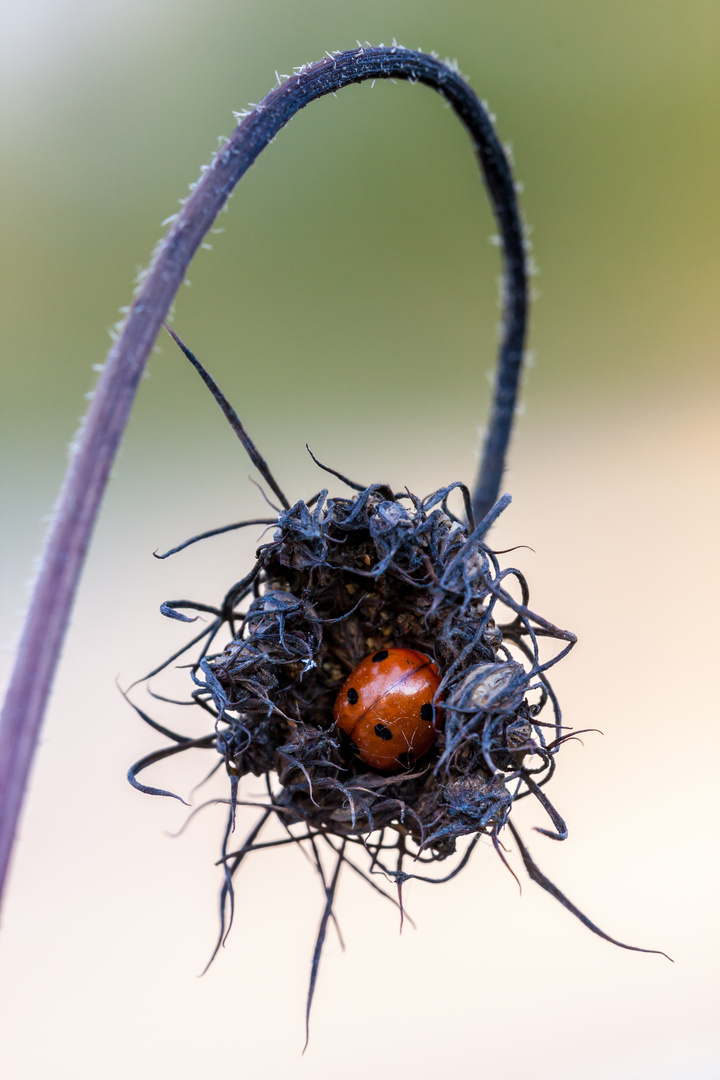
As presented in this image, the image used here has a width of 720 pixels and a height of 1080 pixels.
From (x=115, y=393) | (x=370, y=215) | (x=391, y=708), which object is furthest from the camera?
(x=370, y=215)

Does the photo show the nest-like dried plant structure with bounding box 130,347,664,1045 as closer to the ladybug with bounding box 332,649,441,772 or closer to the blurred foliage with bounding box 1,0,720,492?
the ladybug with bounding box 332,649,441,772

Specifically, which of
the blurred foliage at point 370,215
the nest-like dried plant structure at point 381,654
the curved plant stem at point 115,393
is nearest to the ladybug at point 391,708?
the nest-like dried plant structure at point 381,654

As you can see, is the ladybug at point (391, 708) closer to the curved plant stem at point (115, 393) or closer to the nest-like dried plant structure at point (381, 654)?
the nest-like dried plant structure at point (381, 654)

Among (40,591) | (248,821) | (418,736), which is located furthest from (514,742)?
(248,821)

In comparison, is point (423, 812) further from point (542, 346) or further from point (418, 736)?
point (542, 346)

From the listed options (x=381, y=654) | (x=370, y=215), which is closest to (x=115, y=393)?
(x=381, y=654)

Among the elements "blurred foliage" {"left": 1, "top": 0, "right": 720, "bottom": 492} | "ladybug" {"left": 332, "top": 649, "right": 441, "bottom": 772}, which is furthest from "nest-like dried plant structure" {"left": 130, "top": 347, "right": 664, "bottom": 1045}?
"blurred foliage" {"left": 1, "top": 0, "right": 720, "bottom": 492}

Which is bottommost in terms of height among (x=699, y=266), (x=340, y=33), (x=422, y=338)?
(x=422, y=338)

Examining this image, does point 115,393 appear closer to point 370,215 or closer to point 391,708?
point 391,708
